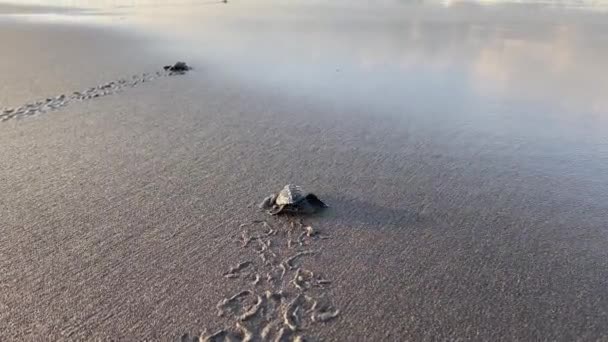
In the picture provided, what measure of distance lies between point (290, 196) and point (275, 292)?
3.17 ft

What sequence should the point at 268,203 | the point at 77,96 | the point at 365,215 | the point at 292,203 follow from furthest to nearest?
1. the point at 77,96
2. the point at 268,203
3. the point at 365,215
4. the point at 292,203

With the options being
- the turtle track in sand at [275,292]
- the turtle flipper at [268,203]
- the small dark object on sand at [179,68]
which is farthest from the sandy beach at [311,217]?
the small dark object on sand at [179,68]

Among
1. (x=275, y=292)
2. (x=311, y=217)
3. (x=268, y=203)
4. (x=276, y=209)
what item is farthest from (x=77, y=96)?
(x=275, y=292)

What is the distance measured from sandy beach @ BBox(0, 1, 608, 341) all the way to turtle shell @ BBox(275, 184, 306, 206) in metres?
0.17

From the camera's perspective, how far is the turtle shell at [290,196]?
3645mm

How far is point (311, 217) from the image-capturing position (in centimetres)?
370

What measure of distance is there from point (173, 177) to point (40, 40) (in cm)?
831

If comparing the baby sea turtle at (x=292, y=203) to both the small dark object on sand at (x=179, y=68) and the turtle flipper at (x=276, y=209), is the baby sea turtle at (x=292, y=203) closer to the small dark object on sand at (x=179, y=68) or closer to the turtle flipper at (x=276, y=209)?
the turtle flipper at (x=276, y=209)

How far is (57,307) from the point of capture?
106 inches

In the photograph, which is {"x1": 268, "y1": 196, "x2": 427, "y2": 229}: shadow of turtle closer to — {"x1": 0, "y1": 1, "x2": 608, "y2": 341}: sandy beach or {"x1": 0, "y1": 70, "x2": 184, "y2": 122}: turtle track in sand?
{"x1": 0, "y1": 1, "x2": 608, "y2": 341}: sandy beach

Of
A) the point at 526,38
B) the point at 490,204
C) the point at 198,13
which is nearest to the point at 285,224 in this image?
the point at 490,204

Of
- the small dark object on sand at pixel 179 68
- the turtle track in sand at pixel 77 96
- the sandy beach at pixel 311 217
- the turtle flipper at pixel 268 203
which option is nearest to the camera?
the sandy beach at pixel 311 217

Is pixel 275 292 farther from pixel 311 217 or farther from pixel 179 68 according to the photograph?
pixel 179 68

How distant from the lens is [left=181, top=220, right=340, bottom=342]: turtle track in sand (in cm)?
255
